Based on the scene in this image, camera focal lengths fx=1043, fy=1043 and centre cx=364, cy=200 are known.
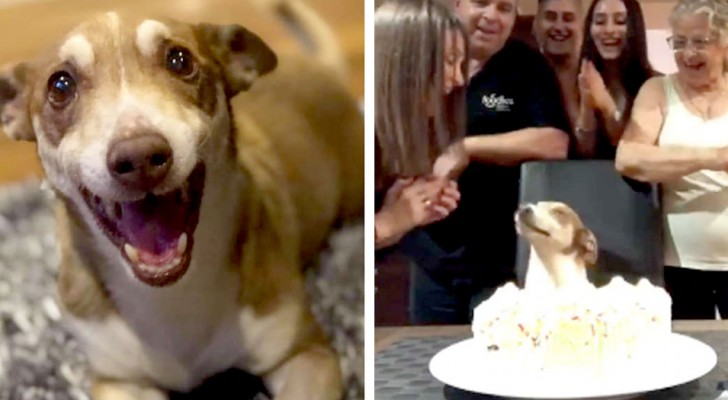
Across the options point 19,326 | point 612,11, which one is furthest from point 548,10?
point 19,326

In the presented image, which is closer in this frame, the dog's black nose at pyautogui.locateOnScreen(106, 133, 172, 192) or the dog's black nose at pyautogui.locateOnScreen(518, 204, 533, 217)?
the dog's black nose at pyautogui.locateOnScreen(106, 133, 172, 192)

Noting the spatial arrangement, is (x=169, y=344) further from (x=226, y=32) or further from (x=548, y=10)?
(x=548, y=10)

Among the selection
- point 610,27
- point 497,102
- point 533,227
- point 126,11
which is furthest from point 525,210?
point 126,11

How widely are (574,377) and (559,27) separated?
1.37 ft

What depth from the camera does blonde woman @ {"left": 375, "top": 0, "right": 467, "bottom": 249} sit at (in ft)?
4.22

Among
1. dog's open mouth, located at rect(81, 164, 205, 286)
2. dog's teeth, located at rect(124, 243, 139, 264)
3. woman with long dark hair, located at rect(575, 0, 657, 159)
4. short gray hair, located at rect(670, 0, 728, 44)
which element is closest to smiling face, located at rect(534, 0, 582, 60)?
woman with long dark hair, located at rect(575, 0, 657, 159)

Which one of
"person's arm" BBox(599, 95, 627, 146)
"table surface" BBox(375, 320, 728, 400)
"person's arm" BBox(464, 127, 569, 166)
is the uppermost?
"person's arm" BBox(599, 95, 627, 146)

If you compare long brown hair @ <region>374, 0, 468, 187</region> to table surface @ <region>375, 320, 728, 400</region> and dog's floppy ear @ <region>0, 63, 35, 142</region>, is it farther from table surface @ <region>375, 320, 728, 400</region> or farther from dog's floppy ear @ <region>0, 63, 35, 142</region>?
dog's floppy ear @ <region>0, 63, 35, 142</region>

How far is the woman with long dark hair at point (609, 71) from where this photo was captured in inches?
49.6

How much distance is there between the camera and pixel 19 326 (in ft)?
4.17

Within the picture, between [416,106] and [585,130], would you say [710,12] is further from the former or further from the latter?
[416,106]

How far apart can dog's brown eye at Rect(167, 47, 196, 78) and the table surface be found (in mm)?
389

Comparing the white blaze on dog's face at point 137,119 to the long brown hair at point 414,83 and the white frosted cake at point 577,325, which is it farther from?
the white frosted cake at point 577,325

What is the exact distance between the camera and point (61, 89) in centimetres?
120
